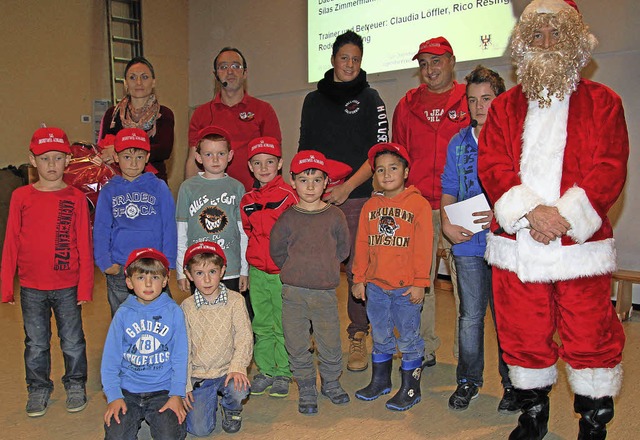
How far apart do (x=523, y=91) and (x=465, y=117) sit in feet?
2.45

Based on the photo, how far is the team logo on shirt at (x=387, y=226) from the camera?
271cm

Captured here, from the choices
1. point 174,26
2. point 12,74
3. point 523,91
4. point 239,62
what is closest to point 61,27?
point 12,74

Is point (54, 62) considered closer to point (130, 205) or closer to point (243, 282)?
point (130, 205)

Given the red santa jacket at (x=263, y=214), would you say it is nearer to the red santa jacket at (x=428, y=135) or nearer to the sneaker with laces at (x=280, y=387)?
the sneaker with laces at (x=280, y=387)

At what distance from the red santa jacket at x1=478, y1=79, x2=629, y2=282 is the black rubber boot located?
1.09m

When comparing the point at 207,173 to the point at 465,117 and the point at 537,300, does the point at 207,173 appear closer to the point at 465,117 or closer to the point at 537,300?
the point at 465,117

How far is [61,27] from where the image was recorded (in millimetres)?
6973

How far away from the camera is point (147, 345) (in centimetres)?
239

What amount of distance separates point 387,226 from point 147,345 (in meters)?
1.14

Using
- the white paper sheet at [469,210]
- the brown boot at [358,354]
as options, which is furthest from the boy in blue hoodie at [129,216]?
the white paper sheet at [469,210]

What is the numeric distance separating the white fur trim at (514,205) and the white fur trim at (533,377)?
0.53m

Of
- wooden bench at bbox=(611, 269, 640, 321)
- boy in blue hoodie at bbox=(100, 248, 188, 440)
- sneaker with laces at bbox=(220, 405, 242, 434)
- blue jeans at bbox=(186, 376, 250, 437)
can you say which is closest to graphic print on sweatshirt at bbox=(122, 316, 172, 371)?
boy in blue hoodie at bbox=(100, 248, 188, 440)

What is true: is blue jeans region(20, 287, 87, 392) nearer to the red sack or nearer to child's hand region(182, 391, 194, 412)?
the red sack

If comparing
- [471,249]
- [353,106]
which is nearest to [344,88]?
[353,106]
